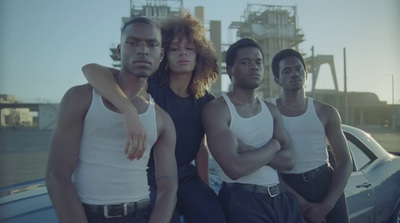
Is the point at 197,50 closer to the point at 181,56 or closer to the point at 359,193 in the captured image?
the point at 181,56

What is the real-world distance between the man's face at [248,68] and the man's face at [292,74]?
445mm

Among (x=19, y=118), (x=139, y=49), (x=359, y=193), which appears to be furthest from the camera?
(x=19, y=118)

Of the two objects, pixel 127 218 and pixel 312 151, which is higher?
pixel 312 151

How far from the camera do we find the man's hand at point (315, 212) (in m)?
2.52

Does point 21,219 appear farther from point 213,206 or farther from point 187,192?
point 213,206

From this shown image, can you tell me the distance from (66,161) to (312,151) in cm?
188

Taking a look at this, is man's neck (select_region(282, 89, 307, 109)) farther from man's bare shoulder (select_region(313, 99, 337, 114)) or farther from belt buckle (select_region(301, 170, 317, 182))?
belt buckle (select_region(301, 170, 317, 182))

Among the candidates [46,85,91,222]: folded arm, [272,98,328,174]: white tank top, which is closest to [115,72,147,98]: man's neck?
[46,85,91,222]: folded arm

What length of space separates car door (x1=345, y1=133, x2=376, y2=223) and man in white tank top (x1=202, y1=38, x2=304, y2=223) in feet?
4.41

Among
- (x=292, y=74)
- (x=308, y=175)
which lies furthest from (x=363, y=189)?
(x=292, y=74)

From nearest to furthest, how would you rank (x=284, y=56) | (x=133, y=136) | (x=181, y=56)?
(x=133, y=136)
(x=181, y=56)
(x=284, y=56)

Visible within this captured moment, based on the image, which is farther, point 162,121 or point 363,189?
point 363,189

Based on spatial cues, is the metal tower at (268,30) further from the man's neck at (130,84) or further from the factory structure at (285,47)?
the man's neck at (130,84)

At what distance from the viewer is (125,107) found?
1.70 m
